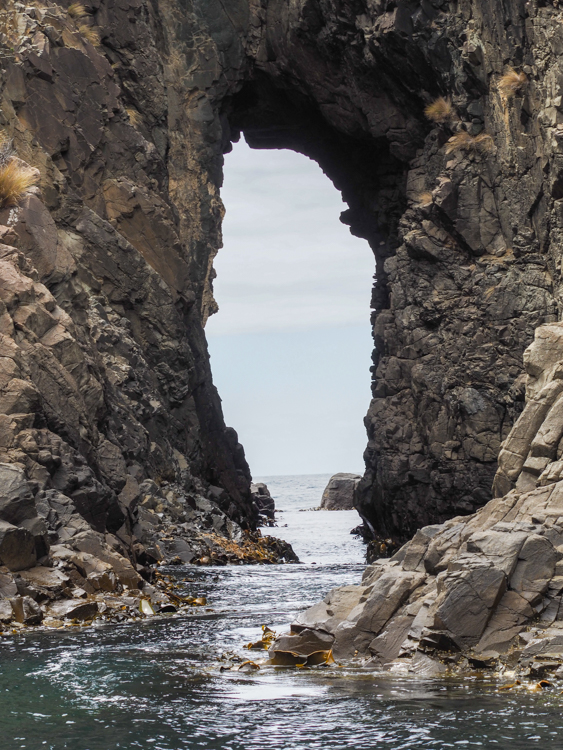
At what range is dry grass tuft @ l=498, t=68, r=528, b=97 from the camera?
37.3m

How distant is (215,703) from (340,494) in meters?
100

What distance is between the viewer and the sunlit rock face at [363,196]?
35438 millimetres

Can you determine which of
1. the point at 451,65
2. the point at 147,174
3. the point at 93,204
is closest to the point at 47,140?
the point at 93,204

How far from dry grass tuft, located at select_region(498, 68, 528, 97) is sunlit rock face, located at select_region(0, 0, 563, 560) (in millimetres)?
140

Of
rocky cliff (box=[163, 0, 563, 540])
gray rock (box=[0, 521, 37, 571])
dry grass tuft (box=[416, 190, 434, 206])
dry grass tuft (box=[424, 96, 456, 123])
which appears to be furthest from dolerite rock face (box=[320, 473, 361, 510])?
gray rock (box=[0, 521, 37, 571])

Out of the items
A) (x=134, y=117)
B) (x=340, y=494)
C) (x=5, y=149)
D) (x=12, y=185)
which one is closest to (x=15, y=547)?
(x=12, y=185)

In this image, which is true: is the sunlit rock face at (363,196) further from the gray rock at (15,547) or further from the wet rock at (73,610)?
the wet rock at (73,610)

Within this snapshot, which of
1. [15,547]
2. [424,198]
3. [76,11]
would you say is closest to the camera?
[15,547]

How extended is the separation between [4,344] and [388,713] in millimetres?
15910

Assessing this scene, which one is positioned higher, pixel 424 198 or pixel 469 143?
pixel 469 143

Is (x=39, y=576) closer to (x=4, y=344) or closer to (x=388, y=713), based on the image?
(x=4, y=344)

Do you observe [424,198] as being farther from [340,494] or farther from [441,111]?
[340,494]

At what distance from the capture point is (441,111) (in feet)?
142

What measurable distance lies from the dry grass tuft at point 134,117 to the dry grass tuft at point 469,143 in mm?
16577
